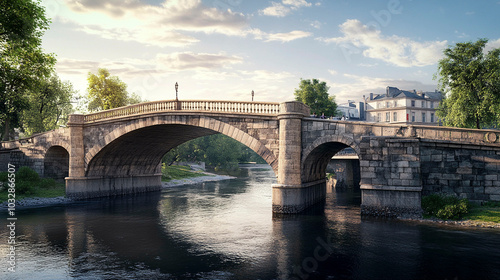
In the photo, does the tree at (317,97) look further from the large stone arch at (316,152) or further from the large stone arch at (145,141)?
the large stone arch at (316,152)

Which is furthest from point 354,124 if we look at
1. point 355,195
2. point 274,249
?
point 355,195

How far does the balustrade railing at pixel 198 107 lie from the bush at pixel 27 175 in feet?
31.8

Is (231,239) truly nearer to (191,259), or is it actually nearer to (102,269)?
(191,259)

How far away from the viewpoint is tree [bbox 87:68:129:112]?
58938 millimetres

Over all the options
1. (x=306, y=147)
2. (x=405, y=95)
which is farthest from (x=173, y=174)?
(x=405, y=95)

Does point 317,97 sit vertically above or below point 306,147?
above

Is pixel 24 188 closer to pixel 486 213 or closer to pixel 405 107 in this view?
pixel 486 213

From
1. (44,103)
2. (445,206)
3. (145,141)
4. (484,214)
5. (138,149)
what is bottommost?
(484,214)

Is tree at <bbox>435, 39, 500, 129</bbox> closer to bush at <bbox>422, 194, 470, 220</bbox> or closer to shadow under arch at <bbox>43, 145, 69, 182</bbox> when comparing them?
bush at <bbox>422, 194, 470, 220</bbox>

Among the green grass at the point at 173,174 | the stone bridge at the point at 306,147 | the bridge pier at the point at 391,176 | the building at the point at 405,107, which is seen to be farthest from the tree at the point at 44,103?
the building at the point at 405,107

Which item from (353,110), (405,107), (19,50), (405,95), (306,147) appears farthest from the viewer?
(353,110)

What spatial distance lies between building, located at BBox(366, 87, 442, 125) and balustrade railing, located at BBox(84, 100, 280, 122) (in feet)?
216

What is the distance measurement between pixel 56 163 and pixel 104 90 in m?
17.5

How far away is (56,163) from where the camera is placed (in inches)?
1810
